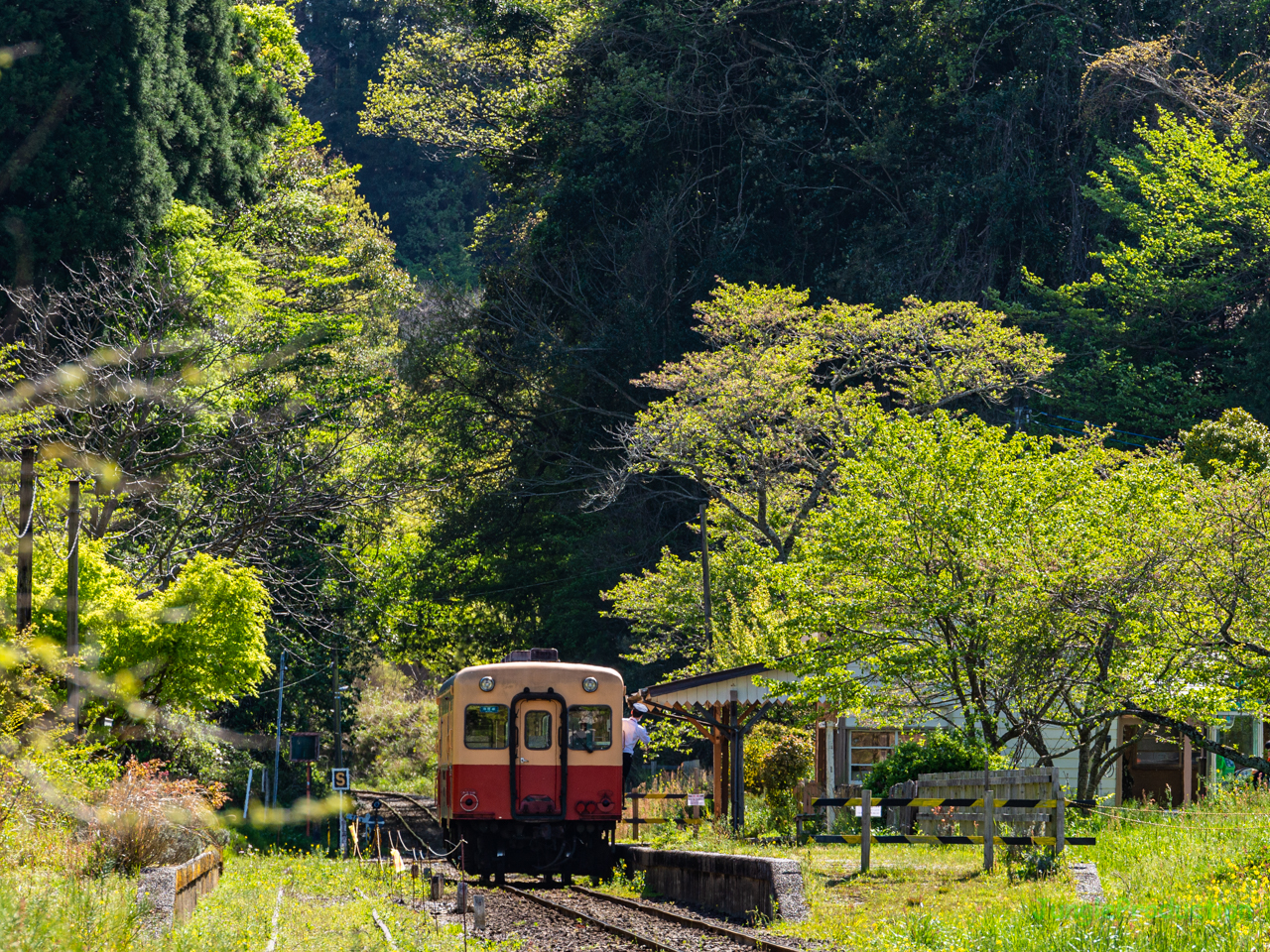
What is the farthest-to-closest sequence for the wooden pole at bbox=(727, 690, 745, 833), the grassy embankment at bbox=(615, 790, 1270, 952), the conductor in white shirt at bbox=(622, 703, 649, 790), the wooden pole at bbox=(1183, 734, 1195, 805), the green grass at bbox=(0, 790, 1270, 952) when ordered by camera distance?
1. the wooden pole at bbox=(1183, 734, 1195, 805)
2. the wooden pole at bbox=(727, 690, 745, 833)
3. the conductor in white shirt at bbox=(622, 703, 649, 790)
4. the grassy embankment at bbox=(615, 790, 1270, 952)
5. the green grass at bbox=(0, 790, 1270, 952)

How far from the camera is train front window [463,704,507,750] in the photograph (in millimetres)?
18766

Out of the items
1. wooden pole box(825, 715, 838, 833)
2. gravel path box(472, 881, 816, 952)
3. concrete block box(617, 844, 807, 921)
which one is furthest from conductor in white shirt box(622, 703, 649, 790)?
wooden pole box(825, 715, 838, 833)

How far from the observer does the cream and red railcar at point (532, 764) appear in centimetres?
1867

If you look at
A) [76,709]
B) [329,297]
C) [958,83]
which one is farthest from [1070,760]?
[329,297]

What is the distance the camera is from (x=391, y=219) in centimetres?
8619

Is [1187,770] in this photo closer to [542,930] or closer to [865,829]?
[865,829]

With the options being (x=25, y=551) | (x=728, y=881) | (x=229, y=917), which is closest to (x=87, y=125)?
(x=25, y=551)

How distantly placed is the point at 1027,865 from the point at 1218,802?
3882mm

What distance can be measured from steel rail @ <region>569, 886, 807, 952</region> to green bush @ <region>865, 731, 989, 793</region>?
3.83 metres

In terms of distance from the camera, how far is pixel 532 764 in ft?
61.7

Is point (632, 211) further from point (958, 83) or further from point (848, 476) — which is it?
point (848, 476)

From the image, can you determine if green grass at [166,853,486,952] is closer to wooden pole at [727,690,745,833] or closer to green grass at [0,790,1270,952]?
green grass at [0,790,1270,952]

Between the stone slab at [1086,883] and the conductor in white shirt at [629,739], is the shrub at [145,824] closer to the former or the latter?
the conductor in white shirt at [629,739]

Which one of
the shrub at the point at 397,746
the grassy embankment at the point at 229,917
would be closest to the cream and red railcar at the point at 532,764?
the grassy embankment at the point at 229,917
